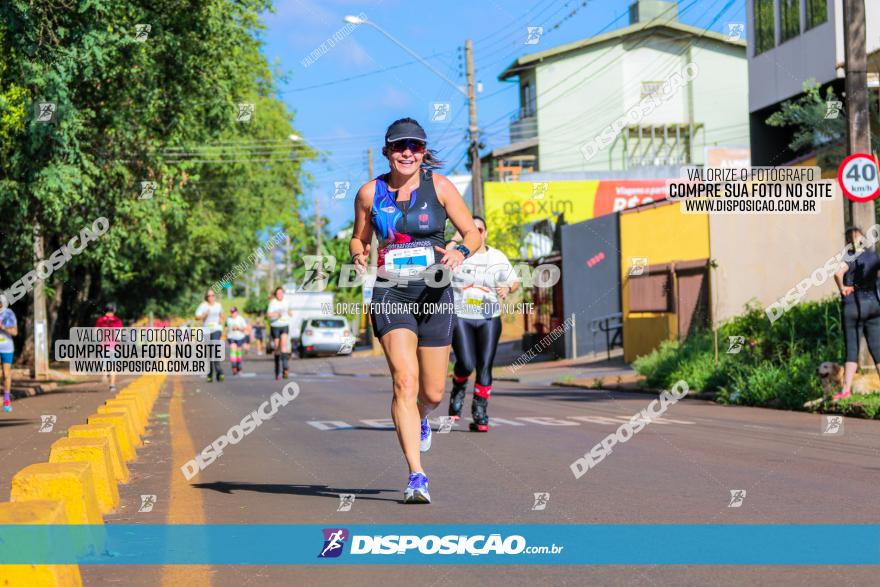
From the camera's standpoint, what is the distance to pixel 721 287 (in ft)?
70.7

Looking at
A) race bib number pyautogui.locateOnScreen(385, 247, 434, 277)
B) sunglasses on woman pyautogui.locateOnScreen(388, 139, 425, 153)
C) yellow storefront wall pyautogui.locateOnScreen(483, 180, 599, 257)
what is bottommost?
race bib number pyautogui.locateOnScreen(385, 247, 434, 277)

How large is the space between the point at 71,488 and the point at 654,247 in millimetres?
25443

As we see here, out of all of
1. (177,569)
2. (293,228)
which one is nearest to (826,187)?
(177,569)

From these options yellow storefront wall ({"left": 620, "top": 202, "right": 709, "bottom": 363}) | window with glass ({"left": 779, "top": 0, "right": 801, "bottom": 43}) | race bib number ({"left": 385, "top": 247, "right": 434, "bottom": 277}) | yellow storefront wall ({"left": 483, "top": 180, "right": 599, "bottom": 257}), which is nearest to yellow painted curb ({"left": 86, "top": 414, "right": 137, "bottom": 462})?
race bib number ({"left": 385, "top": 247, "right": 434, "bottom": 277})

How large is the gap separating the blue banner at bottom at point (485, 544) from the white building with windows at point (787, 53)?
19560 millimetres

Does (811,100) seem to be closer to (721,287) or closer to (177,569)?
(721,287)

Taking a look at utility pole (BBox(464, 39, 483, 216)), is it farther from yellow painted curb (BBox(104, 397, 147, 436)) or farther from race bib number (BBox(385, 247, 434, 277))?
race bib number (BBox(385, 247, 434, 277))

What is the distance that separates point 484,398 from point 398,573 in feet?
20.8

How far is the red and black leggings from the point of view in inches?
441

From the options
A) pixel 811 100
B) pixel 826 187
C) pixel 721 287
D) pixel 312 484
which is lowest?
pixel 312 484

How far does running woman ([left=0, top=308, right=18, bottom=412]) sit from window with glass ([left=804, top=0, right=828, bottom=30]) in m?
18.1

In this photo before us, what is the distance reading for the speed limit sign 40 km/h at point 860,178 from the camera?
14.1 m

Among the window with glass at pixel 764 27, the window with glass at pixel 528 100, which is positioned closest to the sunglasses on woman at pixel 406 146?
the window with glass at pixel 764 27

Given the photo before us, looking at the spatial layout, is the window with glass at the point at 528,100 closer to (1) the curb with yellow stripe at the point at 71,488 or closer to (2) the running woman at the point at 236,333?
(2) the running woman at the point at 236,333
